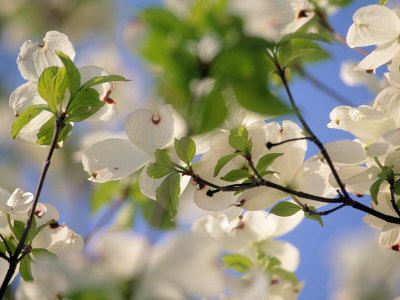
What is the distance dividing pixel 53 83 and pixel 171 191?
21 centimetres

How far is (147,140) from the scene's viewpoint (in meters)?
0.63

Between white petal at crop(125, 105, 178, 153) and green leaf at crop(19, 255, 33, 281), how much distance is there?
0.24 metres

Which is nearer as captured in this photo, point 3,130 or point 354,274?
point 354,274

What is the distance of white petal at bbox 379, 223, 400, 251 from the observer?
673 millimetres

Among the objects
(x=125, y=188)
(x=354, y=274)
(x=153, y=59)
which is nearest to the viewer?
(x=153, y=59)

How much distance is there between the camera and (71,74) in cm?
58

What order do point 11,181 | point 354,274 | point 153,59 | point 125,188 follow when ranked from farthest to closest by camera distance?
1. point 125,188
2. point 11,181
3. point 354,274
4. point 153,59

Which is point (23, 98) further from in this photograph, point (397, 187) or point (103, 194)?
point (397, 187)

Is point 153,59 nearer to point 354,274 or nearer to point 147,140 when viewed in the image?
point 147,140

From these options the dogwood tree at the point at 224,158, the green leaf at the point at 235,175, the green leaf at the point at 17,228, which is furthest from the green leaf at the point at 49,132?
the green leaf at the point at 235,175

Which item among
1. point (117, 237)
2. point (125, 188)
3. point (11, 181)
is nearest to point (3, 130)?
point (11, 181)

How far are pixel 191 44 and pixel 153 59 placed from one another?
0.03 meters

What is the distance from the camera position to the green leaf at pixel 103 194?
1.00m

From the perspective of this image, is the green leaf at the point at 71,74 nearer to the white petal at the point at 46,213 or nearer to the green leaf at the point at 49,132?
the green leaf at the point at 49,132
